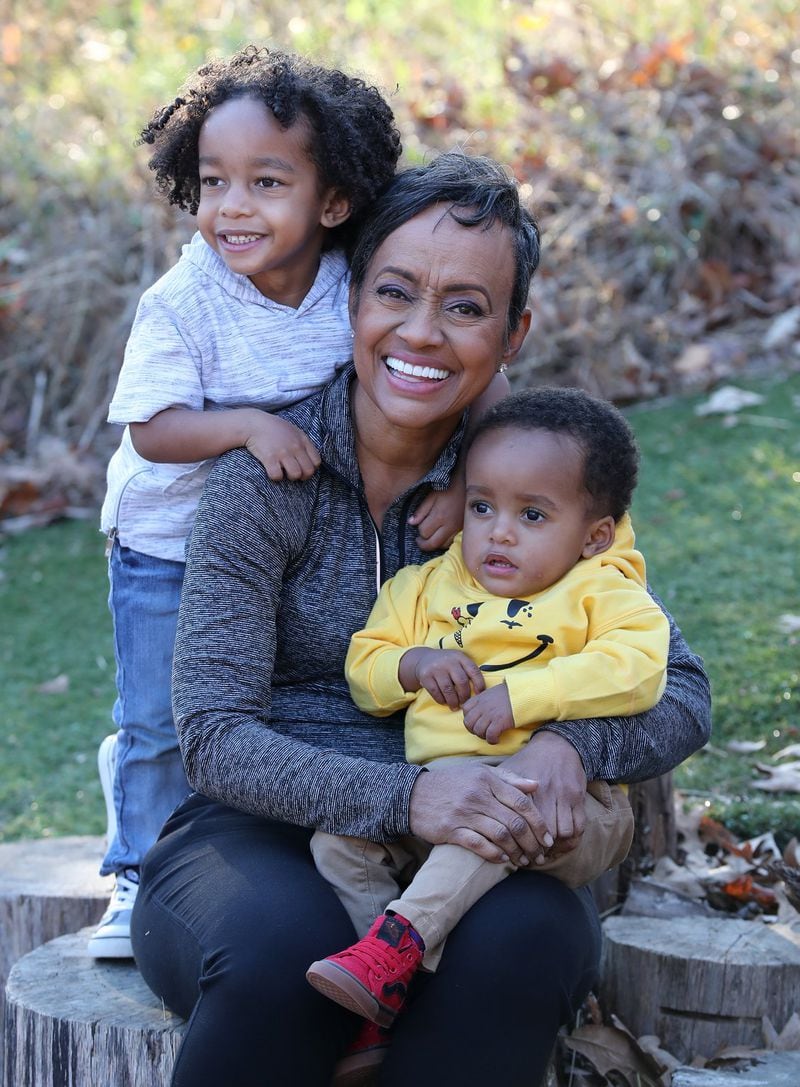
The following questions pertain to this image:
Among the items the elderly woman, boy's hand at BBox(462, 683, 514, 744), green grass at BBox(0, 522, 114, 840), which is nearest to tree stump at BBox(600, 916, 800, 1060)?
the elderly woman

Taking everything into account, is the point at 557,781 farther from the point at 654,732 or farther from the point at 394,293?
the point at 394,293

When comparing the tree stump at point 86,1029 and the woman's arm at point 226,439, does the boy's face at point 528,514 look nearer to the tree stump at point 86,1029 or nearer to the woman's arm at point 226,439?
the woman's arm at point 226,439

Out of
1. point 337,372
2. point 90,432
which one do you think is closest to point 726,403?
point 90,432

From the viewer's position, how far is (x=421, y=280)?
270cm

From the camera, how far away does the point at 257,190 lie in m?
2.95

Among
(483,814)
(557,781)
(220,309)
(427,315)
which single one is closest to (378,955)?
(483,814)

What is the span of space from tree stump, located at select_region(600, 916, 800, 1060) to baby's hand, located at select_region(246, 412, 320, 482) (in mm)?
1284

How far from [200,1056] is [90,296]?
576 cm

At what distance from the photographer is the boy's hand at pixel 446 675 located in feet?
8.30

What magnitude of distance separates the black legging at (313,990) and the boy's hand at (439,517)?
0.72 meters

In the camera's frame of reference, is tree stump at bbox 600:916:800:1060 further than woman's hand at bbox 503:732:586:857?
Yes

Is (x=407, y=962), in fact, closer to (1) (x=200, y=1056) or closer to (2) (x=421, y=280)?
(1) (x=200, y=1056)

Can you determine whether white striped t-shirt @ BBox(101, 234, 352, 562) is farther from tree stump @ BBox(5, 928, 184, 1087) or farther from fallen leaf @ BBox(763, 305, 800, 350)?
fallen leaf @ BBox(763, 305, 800, 350)

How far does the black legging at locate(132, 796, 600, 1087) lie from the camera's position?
222cm
